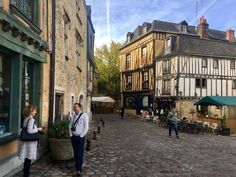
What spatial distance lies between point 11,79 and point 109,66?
124ft

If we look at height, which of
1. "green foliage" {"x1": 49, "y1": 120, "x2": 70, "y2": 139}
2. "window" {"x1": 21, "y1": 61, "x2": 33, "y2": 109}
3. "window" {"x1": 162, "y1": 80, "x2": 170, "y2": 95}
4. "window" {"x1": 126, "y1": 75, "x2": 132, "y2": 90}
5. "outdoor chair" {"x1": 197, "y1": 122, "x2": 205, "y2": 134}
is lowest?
"outdoor chair" {"x1": 197, "y1": 122, "x2": 205, "y2": 134}

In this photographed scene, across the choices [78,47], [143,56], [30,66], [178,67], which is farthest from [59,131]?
[143,56]

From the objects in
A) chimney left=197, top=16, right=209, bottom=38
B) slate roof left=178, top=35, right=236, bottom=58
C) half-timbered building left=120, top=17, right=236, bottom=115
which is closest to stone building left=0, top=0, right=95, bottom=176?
half-timbered building left=120, top=17, right=236, bottom=115

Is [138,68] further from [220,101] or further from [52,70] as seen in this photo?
[52,70]

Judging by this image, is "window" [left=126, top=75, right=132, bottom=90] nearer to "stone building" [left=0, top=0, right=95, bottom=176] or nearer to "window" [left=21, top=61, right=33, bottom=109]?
"stone building" [left=0, top=0, right=95, bottom=176]

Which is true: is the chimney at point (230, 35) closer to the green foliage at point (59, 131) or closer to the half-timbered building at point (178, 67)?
the half-timbered building at point (178, 67)

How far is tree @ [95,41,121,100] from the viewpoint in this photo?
143 feet

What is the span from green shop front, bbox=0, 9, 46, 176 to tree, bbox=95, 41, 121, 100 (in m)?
36.2

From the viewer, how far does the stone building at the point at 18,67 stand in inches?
230

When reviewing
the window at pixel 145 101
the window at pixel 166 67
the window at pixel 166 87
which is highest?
the window at pixel 166 67

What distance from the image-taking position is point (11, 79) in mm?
6426

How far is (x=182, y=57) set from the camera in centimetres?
2831

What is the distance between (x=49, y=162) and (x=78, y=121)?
1.56 metres

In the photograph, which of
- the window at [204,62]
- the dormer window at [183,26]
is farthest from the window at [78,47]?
the dormer window at [183,26]
